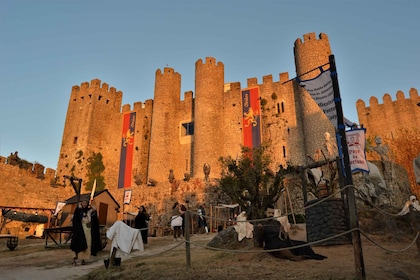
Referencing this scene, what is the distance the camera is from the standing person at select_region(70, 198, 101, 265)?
743 centimetres

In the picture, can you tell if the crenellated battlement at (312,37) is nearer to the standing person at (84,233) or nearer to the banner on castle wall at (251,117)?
the banner on castle wall at (251,117)

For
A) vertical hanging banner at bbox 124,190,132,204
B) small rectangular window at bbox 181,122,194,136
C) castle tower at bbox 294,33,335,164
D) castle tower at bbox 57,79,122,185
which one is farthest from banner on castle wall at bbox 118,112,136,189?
castle tower at bbox 294,33,335,164

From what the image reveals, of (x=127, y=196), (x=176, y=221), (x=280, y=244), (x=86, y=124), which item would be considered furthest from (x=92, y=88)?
(x=280, y=244)

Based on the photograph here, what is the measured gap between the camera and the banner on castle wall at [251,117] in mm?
26519

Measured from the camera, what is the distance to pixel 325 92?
590cm

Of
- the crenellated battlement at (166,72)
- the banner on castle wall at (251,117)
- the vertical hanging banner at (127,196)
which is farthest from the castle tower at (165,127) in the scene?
the banner on castle wall at (251,117)

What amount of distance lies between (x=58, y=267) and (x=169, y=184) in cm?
1357

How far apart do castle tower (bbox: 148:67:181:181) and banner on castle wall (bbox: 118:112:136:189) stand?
390 cm

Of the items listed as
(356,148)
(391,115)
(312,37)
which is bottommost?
(356,148)

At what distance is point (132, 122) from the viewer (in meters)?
33.6

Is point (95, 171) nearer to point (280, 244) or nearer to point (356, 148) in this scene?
point (356, 148)

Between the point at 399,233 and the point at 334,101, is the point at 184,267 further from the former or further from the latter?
the point at 399,233

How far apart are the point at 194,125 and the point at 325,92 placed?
22.0 meters

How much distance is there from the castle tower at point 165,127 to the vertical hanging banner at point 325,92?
2210 centimetres
